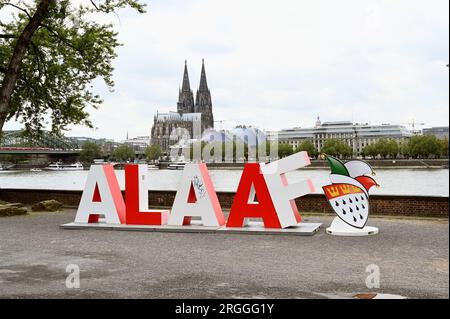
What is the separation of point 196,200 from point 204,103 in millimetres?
155992

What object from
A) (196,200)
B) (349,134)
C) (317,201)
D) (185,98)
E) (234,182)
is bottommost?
(234,182)

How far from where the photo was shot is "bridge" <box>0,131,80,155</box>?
1001 inches

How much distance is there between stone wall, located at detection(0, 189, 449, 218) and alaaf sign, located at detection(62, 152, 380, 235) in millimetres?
3801

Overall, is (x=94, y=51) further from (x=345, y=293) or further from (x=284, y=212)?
(x=345, y=293)

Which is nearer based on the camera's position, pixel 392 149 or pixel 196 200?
pixel 196 200

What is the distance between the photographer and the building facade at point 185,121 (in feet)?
548

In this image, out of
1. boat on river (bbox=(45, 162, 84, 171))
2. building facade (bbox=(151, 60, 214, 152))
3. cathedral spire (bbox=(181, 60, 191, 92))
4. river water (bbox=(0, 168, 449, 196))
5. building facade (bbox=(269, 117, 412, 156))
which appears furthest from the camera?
cathedral spire (bbox=(181, 60, 191, 92))

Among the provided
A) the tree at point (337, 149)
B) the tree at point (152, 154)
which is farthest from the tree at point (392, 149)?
the tree at point (152, 154)

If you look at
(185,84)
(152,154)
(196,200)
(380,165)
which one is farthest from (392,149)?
(196,200)

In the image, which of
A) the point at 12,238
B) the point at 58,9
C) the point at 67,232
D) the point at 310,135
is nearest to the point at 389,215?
the point at 67,232

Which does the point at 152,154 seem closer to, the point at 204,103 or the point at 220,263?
the point at 204,103

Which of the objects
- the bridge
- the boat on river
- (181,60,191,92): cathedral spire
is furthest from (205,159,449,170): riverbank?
(181,60,191,92): cathedral spire

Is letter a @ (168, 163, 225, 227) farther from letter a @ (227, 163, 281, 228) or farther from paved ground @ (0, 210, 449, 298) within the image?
paved ground @ (0, 210, 449, 298)

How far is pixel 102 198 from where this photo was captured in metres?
16.0
